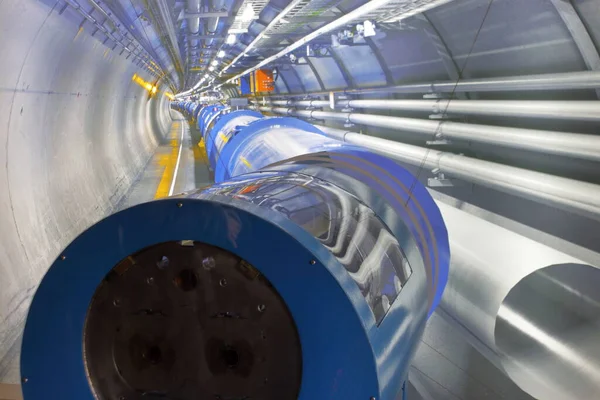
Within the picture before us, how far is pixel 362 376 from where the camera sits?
5.32 ft

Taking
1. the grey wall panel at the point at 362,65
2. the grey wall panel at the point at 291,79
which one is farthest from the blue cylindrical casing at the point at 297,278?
the grey wall panel at the point at 291,79

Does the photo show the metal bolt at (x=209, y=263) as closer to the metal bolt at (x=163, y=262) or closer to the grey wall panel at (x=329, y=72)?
the metal bolt at (x=163, y=262)

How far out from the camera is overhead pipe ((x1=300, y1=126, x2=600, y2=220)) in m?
3.85

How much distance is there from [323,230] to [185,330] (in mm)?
532

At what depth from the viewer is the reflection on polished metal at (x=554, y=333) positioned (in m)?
3.76

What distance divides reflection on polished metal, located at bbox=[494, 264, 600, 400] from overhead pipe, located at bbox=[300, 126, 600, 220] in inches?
17.0

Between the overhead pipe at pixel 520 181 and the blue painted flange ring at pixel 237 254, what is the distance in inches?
44.1

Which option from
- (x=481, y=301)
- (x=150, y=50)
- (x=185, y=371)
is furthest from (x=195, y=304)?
(x=150, y=50)

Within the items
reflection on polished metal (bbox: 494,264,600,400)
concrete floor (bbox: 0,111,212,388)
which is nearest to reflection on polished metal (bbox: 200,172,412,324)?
reflection on polished metal (bbox: 494,264,600,400)

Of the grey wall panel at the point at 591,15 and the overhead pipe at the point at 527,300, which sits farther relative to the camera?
the grey wall panel at the point at 591,15

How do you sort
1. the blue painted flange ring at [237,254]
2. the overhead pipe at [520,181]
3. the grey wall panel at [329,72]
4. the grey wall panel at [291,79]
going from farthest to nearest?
the grey wall panel at [291,79] → the grey wall panel at [329,72] → the overhead pipe at [520,181] → the blue painted flange ring at [237,254]

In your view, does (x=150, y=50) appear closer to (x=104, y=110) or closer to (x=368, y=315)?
(x=104, y=110)

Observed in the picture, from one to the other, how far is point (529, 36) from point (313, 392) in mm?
4583

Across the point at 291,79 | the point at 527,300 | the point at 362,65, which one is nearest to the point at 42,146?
the point at 527,300
